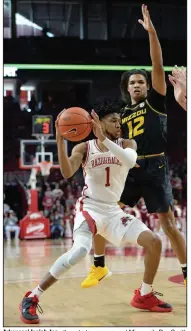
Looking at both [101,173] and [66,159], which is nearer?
[66,159]

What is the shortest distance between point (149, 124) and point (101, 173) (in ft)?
2.35

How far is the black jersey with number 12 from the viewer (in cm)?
461

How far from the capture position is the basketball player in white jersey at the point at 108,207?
4035 mm

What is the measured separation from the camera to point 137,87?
468 cm

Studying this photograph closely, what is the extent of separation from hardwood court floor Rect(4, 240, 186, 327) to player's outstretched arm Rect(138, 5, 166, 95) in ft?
6.17

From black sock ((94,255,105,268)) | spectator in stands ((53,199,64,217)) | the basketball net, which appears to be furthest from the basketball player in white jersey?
spectator in stands ((53,199,64,217))

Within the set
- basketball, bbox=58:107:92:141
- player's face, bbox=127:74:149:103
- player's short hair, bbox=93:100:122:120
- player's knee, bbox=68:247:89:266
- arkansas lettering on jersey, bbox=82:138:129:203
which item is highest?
player's face, bbox=127:74:149:103

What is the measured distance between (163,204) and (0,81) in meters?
1.90

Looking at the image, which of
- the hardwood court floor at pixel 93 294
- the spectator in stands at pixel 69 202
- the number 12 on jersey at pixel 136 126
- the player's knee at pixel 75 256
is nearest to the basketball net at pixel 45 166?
the spectator in stands at pixel 69 202

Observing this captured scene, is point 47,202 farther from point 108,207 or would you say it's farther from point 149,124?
point 108,207

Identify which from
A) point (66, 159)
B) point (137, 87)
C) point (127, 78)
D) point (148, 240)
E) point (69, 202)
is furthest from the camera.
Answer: point (69, 202)

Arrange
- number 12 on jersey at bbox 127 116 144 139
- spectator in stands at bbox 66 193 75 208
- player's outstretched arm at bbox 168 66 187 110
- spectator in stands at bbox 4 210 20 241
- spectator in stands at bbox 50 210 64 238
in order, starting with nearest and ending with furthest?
player's outstretched arm at bbox 168 66 187 110, number 12 on jersey at bbox 127 116 144 139, spectator in stands at bbox 4 210 20 241, spectator in stands at bbox 50 210 64 238, spectator in stands at bbox 66 193 75 208

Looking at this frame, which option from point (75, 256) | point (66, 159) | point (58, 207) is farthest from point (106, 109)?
point (58, 207)

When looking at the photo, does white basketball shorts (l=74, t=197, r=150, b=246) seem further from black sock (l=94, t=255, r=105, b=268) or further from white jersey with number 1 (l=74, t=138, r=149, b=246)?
black sock (l=94, t=255, r=105, b=268)
